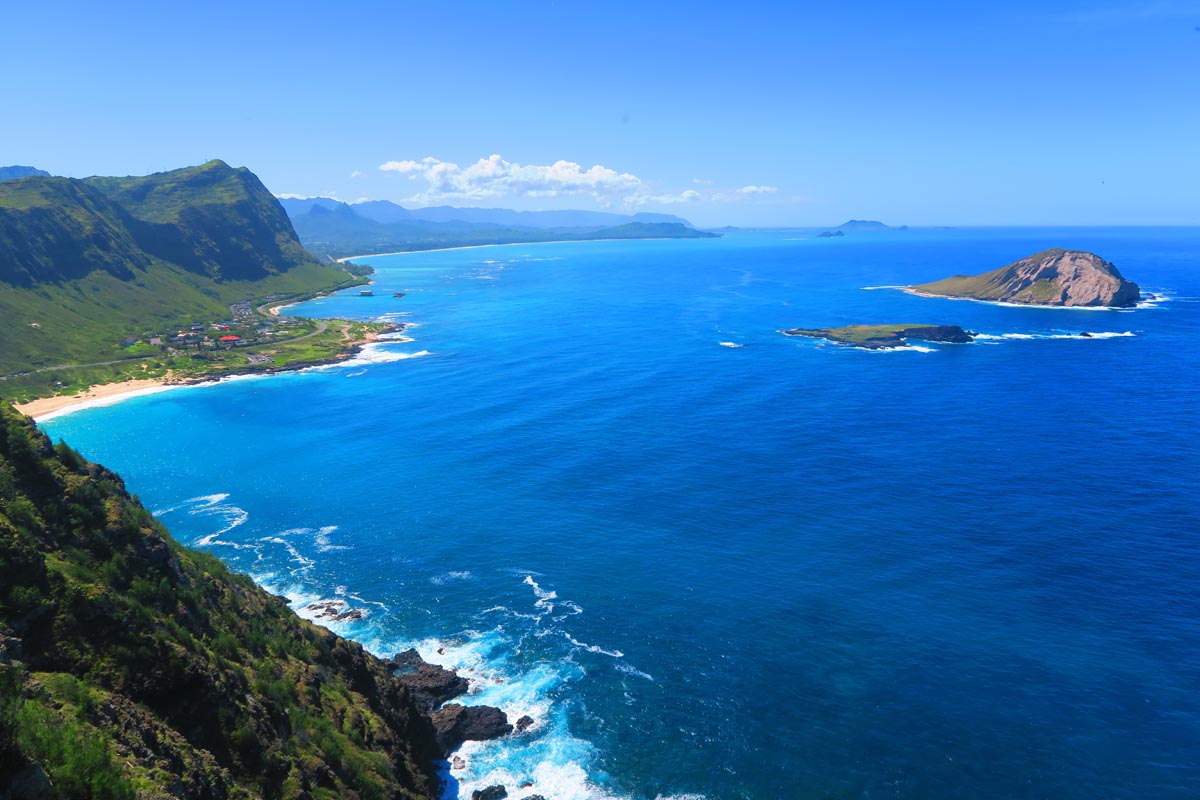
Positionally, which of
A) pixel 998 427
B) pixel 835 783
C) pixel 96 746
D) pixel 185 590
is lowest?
pixel 835 783

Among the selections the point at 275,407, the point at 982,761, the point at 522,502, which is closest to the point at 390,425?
the point at 275,407

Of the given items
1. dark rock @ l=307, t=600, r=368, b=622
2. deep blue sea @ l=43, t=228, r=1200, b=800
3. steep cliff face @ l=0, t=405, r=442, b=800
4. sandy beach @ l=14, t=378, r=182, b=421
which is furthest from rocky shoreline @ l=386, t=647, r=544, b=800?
sandy beach @ l=14, t=378, r=182, b=421

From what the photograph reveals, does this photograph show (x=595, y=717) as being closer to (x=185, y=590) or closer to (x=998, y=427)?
(x=185, y=590)

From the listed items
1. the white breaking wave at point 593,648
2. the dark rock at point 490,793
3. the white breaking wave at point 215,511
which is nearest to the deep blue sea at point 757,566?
the white breaking wave at point 593,648

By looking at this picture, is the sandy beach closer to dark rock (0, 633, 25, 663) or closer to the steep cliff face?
the steep cliff face

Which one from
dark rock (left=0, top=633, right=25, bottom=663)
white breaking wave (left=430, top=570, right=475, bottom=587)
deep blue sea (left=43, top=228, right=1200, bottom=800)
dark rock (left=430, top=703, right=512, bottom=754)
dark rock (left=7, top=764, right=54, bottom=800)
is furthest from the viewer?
white breaking wave (left=430, top=570, right=475, bottom=587)

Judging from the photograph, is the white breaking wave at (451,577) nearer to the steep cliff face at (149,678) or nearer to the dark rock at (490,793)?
the steep cliff face at (149,678)
